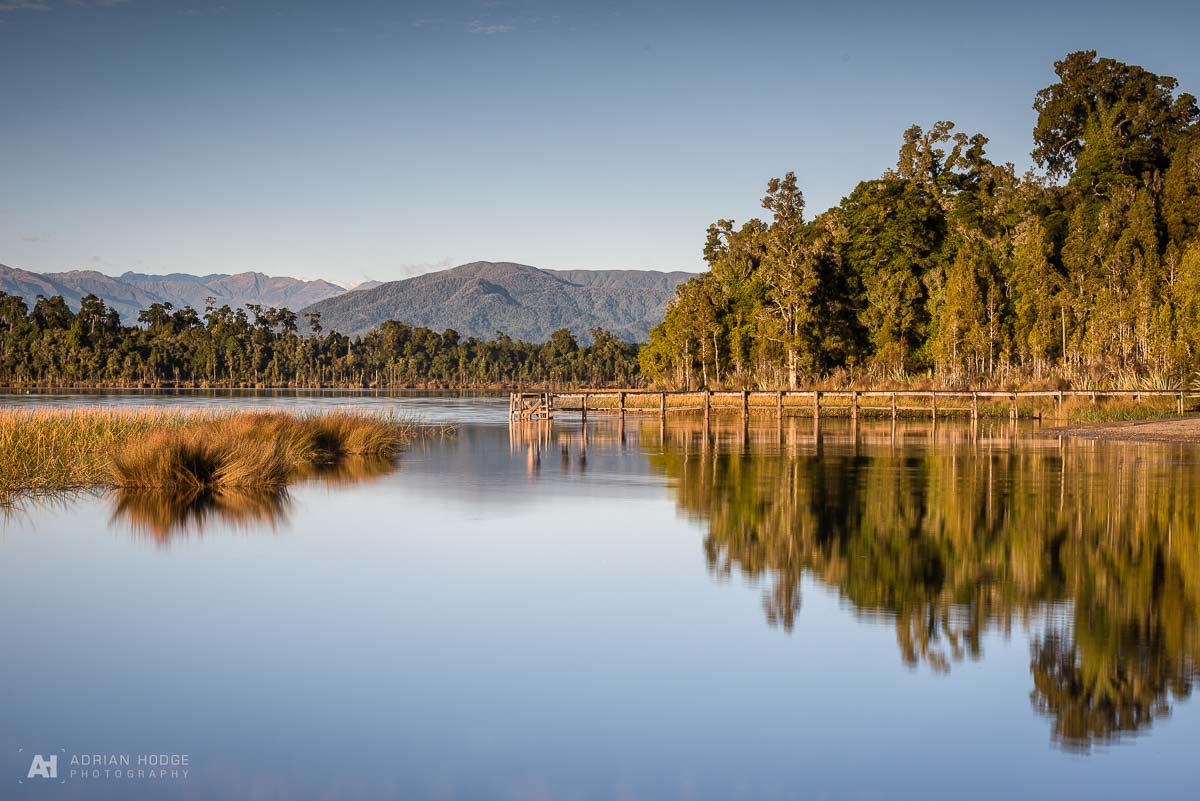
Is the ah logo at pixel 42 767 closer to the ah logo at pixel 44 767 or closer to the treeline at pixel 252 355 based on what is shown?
the ah logo at pixel 44 767

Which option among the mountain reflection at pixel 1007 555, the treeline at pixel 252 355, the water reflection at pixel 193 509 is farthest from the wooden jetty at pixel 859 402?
the treeline at pixel 252 355

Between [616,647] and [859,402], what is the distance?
43.6 m

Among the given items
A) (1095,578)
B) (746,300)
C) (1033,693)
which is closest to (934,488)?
(1095,578)

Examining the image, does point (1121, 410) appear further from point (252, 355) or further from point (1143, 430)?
point (252, 355)

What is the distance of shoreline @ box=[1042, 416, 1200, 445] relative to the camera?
30.4m

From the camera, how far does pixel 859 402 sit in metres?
50.5

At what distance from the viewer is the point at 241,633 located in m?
9.20

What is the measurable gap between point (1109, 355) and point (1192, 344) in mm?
5093

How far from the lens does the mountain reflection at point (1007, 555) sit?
761cm

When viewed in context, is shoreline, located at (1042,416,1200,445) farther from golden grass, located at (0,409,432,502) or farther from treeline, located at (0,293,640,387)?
treeline, located at (0,293,640,387)

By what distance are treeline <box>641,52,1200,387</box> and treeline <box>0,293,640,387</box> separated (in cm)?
4956

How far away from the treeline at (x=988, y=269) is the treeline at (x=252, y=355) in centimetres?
4956

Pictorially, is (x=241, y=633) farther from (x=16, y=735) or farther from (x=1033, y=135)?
(x=1033, y=135)

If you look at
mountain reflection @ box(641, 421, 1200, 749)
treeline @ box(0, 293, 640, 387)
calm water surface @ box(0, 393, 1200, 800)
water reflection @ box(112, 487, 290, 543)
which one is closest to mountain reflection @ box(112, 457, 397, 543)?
water reflection @ box(112, 487, 290, 543)
